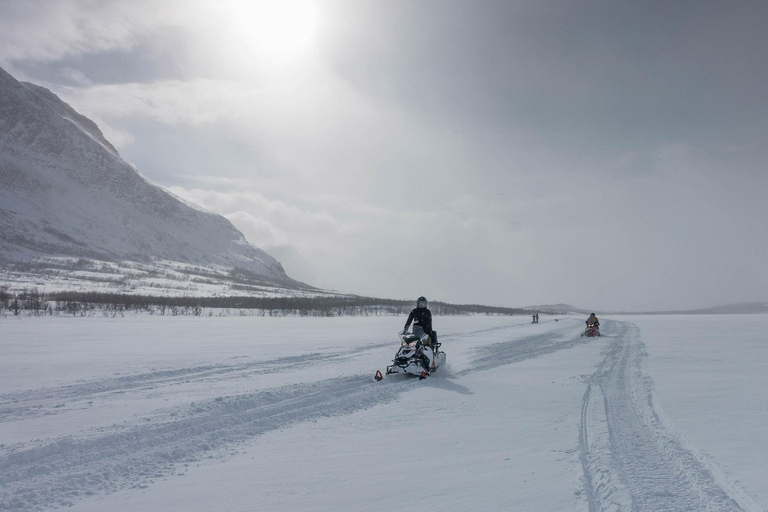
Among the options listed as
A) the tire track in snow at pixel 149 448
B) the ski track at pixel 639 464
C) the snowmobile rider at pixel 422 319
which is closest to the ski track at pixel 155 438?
the tire track in snow at pixel 149 448

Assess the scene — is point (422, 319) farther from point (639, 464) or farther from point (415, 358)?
point (639, 464)

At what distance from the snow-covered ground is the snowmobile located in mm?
550

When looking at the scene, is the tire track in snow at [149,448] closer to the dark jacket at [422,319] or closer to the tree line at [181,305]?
the dark jacket at [422,319]

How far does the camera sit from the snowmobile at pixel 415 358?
1213cm

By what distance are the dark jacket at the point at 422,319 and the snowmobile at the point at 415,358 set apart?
0.20 meters

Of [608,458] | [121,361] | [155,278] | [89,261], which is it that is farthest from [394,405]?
[89,261]

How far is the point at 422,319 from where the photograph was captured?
13.4m

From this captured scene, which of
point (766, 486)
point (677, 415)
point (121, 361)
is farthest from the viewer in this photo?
point (121, 361)

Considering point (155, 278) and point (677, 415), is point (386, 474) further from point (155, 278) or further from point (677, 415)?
point (155, 278)

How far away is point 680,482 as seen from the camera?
16.0 ft

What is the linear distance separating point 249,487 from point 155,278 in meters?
145

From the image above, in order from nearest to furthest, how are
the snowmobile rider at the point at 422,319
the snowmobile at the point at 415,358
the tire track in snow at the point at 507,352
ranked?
the snowmobile at the point at 415,358 < the snowmobile rider at the point at 422,319 < the tire track in snow at the point at 507,352

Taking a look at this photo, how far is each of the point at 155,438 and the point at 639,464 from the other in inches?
260

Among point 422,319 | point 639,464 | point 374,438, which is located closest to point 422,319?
point 422,319
